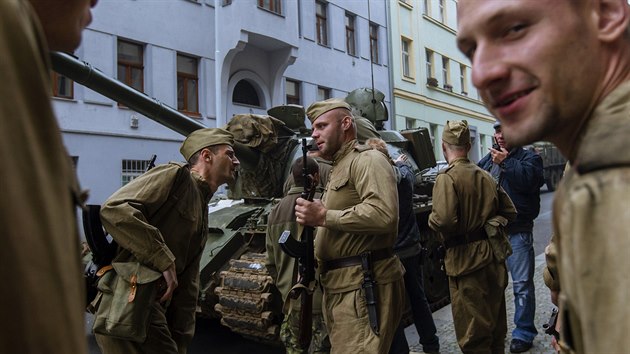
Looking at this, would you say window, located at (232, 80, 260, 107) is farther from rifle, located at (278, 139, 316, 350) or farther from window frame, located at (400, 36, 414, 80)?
rifle, located at (278, 139, 316, 350)

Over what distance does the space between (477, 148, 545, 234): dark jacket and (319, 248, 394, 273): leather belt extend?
7.43 feet

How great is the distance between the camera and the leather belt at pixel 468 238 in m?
4.09

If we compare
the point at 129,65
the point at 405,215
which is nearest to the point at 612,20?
the point at 405,215

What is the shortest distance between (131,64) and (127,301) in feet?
36.9

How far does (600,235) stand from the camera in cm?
78

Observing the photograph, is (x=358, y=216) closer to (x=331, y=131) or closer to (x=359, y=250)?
(x=359, y=250)

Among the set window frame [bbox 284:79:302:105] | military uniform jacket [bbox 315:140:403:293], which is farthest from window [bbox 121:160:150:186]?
military uniform jacket [bbox 315:140:403:293]

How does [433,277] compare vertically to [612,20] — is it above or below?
below

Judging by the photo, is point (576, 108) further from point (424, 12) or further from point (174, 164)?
point (424, 12)

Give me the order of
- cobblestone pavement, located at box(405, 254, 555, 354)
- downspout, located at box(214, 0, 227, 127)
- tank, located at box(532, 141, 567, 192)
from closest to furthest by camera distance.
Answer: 1. cobblestone pavement, located at box(405, 254, 555, 354)
2. downspout, located at box(214, 0, 227, 127)
3. tank, located at box(532, 141, 567, 192)

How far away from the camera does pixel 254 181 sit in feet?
21.2

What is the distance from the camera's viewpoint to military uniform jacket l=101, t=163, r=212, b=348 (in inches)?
115

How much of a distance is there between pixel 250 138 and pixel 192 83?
9001 millimetres

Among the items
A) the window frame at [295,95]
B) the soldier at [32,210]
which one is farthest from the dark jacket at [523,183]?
the window frame at [295,95]
